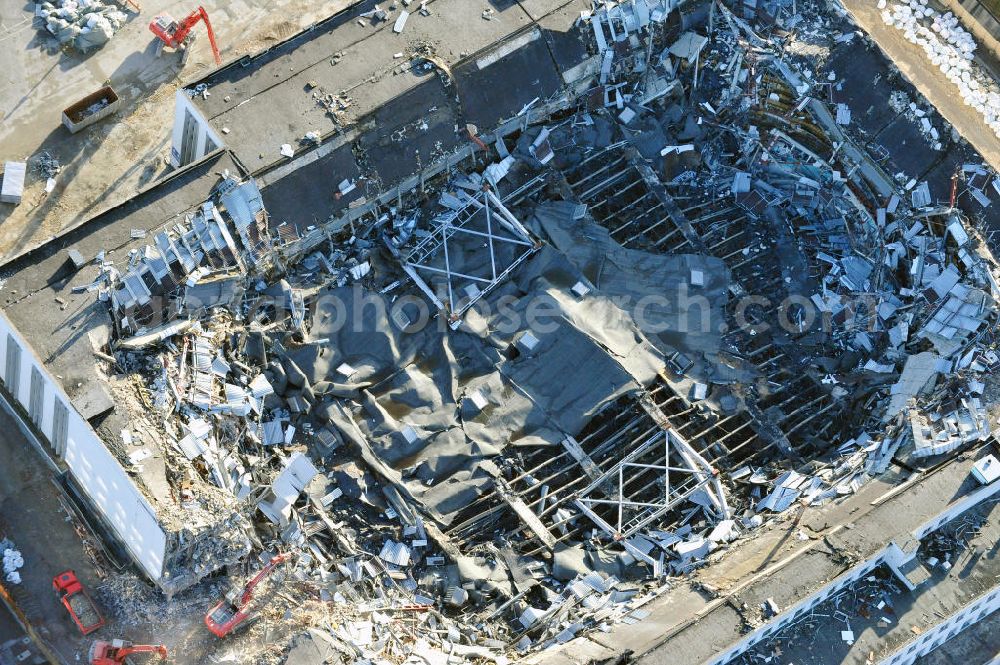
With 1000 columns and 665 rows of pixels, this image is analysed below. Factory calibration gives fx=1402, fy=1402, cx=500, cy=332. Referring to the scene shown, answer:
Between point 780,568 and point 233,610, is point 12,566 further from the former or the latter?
point 780,568

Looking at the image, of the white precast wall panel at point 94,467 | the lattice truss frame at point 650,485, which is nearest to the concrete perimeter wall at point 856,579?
the lattice truss frame at point 650,485

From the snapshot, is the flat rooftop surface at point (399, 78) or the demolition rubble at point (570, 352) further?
the flat rooftop surface at point (399, 78)

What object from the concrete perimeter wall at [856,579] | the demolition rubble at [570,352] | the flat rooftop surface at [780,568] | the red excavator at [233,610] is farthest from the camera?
the demolition rubble at [570,352]

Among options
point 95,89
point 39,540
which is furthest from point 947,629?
point 95,89

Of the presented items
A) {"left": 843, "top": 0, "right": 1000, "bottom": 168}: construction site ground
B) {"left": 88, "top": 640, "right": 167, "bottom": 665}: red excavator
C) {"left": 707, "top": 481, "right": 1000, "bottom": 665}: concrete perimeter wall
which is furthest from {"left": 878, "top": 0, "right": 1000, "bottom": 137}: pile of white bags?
{"left": 88, "top": 640, "right": 167, "bottom": 665}: red excavator

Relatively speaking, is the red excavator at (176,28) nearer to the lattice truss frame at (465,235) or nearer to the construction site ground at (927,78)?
the lattice truss frame at (465,235)

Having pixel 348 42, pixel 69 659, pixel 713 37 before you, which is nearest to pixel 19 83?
pixel 348 42

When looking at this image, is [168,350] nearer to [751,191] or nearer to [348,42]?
[348,42]
